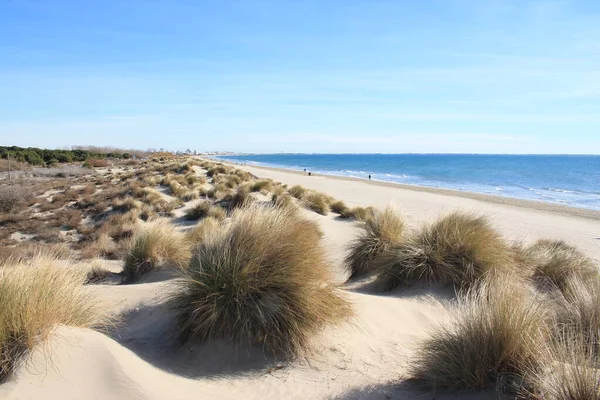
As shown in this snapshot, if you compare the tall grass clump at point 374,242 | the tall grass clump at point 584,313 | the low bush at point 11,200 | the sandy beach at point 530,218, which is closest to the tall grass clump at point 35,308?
the tall grass clump at point 584,313

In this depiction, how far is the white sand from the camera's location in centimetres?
389

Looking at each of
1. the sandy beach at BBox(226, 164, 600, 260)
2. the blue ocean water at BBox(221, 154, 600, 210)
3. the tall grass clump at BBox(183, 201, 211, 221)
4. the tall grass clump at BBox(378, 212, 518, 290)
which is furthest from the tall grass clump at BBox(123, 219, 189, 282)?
the blue ocean water at BBox(221, 154, 600, 210)

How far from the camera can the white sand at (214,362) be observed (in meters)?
3.89

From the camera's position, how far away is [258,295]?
17.7 ft

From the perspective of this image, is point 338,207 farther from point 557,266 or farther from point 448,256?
point 448,256

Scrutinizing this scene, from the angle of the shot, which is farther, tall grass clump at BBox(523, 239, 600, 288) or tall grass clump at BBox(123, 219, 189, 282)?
tall grass clump at BBox(123, 219, 189, 282)

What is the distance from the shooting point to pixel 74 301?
4.93m

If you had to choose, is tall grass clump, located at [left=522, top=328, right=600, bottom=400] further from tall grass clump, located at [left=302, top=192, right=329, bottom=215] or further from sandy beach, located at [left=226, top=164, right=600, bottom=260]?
tall grass clump, located at [left=302, top=192, right=329, bottom=215]

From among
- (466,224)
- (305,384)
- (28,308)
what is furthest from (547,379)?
(466,224)

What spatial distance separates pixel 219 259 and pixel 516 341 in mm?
3382

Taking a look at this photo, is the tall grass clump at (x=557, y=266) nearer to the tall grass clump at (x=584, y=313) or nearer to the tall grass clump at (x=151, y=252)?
the tall grass clump at (x=584, y=313)

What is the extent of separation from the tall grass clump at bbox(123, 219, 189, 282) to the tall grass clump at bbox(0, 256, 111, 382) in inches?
146

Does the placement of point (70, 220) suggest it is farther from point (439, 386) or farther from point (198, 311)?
point (439, 386)

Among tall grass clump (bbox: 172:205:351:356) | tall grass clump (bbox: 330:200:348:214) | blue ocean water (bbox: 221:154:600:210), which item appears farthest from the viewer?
blue ocean water (bbox: 221:154:600:210)
